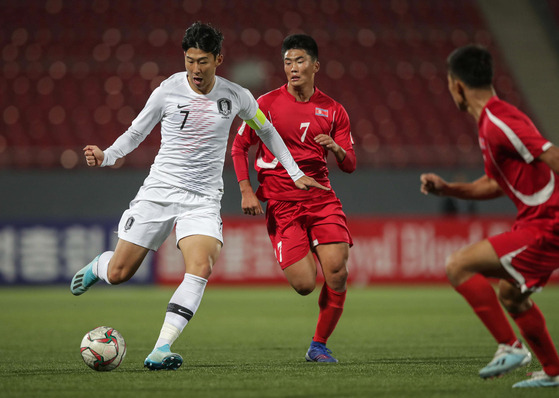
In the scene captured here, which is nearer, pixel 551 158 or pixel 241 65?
pixel 551 158

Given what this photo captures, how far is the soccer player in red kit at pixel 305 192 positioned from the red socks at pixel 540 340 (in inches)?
75.2

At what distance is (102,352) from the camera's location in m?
5.51

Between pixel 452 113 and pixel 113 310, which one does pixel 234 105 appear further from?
pixel 452 113

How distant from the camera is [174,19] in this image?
22.9 m

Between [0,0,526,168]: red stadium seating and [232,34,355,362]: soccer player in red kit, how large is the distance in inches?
441

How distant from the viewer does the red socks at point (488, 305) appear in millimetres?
4617

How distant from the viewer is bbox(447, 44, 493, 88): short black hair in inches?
183


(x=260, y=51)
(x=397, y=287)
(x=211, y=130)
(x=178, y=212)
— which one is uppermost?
(x=260, y=51)

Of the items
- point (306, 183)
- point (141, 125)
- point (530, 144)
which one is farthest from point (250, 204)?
point (530, 144)

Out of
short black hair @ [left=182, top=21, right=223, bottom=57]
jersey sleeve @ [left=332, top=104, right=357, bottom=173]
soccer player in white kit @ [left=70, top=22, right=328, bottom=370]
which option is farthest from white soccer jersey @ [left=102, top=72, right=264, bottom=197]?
jersey sleeve @ [left=332, top=104, right=357, bottom=173]

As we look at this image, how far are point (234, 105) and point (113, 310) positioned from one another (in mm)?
6611

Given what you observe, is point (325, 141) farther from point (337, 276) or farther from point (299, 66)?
point (337, 276)

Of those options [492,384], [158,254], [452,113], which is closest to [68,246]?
[158,254]

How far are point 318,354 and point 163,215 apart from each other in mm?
1607
